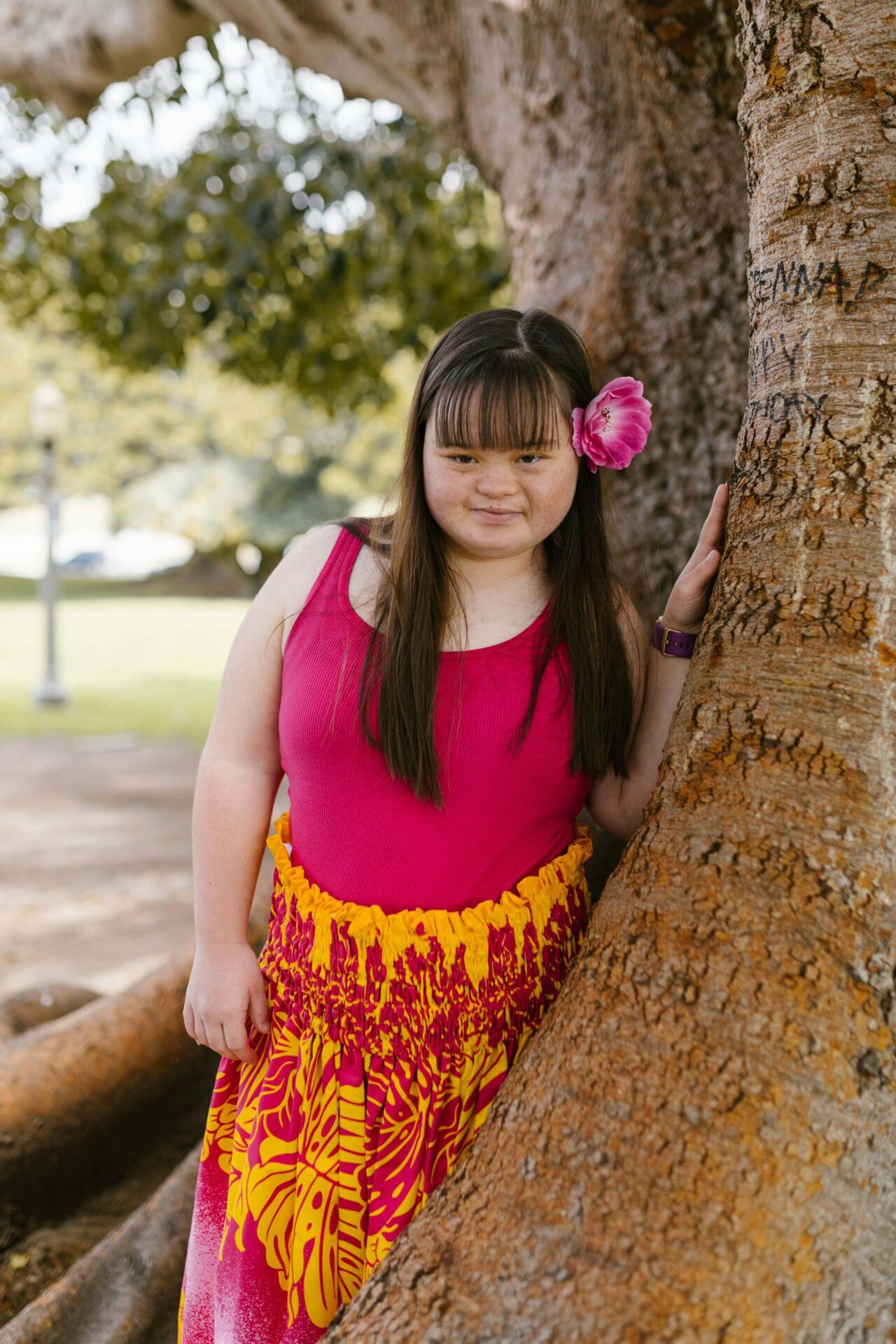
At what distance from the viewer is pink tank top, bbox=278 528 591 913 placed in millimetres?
1605

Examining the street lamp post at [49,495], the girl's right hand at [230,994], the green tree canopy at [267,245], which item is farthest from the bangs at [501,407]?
the street lamp post at [49,495]

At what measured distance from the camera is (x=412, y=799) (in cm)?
161

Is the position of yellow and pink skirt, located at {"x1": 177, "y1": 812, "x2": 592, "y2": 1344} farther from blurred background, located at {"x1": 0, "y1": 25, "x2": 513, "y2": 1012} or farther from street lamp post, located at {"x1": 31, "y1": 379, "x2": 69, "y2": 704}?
street lamp post, located at {"x1": 31, "y1": 379, "x2": 69, "y2": 704}

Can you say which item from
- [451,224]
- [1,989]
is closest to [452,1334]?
[1,989]

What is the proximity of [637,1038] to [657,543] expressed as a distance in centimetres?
142

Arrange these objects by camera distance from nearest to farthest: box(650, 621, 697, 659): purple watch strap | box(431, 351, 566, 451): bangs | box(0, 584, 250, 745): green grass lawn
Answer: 1. box(431, 351, 566, 451): bangs
2. box(650, 621, 697, 659): purple watch strap
3. box(0, 584, 250, 745): green grass lawn

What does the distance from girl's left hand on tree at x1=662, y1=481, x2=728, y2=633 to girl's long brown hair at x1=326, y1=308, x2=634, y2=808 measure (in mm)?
155

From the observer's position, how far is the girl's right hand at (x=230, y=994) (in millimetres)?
1704

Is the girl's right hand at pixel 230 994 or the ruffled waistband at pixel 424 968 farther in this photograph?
the girl's right hand at pixel 230 994

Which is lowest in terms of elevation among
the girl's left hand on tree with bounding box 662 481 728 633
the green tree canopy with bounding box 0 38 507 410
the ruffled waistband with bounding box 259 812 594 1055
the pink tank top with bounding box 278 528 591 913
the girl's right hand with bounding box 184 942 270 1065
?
the girl's right hand with bounding box 184 942 270 1065

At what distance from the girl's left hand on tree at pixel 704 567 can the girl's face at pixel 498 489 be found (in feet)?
0.66

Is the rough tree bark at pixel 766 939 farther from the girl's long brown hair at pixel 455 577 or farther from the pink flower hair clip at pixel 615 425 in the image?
the girl's long brown hair at pixel 455 577

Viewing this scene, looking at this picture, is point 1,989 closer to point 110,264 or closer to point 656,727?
point 656,727

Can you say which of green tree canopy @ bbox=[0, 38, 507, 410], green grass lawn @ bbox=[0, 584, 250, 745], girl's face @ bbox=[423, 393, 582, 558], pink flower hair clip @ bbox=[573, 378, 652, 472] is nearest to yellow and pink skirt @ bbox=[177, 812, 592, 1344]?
girl's face @ bbox=[423, 393, 582, 558]
